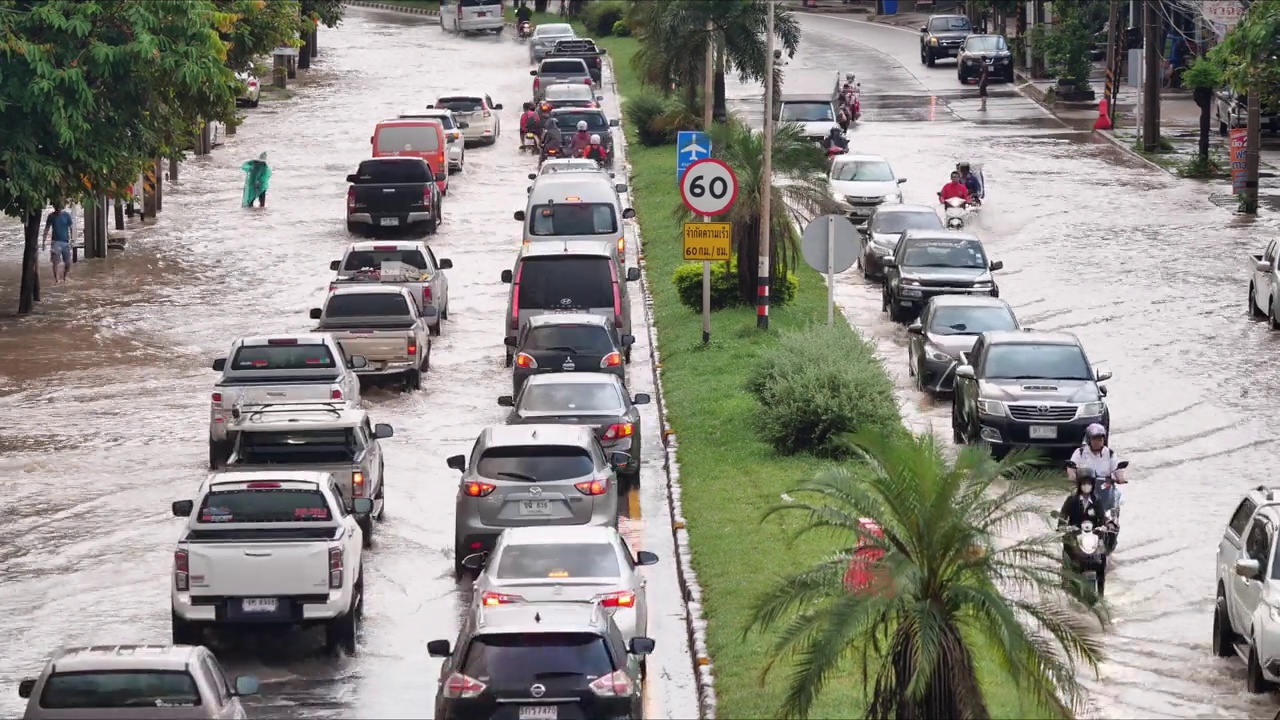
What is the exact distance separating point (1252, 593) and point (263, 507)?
8350 mm

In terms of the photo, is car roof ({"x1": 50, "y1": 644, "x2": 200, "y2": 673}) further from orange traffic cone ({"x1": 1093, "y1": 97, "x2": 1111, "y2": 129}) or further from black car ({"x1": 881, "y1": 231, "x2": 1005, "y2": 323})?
orange traffic cone ({"x1": 1093, "y1": 97, "x2": 1111, "y2": 129})

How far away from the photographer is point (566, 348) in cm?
2739

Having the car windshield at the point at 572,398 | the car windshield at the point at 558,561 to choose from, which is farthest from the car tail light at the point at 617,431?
the car windshield at the point at 558,561

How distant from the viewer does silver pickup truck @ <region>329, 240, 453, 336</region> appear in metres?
34.0

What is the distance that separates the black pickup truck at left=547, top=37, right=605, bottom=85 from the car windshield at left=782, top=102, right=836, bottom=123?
13.7 m

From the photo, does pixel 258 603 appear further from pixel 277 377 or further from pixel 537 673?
pixel 277 377

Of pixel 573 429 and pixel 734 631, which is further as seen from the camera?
pixel 573 429

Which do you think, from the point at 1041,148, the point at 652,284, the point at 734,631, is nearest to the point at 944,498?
the point at 734,631

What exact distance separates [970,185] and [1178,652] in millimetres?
28991

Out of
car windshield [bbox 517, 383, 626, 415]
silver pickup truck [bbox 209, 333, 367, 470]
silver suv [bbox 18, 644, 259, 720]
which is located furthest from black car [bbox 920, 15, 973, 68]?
silver suv [bbox 18, 644, 259, 720]

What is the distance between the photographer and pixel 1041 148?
2244 inches

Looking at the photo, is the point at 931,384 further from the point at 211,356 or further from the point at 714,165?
the point at 211,356

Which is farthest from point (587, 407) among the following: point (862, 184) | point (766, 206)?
point (862, 184)

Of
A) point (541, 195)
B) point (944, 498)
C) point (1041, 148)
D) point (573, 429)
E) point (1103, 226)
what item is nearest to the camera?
point (944, 498)
